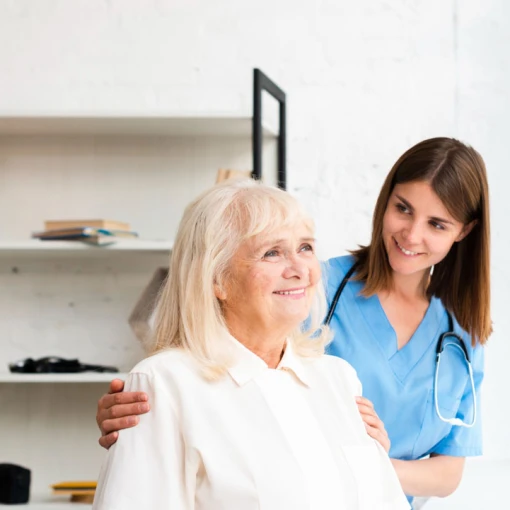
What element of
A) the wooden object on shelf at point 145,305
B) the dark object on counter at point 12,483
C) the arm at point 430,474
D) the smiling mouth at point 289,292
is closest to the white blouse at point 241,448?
the smiling mouth at point 289,292

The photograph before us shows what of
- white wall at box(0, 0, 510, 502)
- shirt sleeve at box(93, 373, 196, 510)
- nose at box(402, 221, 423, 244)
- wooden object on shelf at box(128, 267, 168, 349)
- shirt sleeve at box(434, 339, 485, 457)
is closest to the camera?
shirt sleeve at box(93, 373, 196, 510)

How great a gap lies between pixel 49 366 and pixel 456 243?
1.29 metres

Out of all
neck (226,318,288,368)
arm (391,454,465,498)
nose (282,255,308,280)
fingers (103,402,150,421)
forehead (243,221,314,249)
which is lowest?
arm (391,454,465,498)

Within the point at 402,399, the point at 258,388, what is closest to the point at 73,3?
the point at 402,399

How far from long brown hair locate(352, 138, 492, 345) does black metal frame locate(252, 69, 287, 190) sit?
0.55 meters

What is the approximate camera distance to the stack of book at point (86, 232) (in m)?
2.44

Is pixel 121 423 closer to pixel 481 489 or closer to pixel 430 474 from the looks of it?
pixel 430 474

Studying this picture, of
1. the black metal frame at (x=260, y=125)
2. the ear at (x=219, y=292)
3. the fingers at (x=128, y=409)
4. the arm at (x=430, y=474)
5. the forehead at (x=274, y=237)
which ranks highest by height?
the black metal frame at (x=260, y=125)

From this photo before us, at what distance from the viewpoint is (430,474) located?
5.93ft

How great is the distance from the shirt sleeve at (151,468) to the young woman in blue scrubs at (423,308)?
63 centimetres

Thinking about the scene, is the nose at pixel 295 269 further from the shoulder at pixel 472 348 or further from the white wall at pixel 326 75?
the white wall at pixel 326 75

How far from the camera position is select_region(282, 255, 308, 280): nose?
126 centimetres

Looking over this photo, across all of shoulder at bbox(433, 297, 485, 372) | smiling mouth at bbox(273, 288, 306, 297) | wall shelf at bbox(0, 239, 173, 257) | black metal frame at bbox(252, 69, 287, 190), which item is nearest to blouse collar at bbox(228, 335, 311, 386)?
smiling mouth at bbox(273, 288, 306, 297)

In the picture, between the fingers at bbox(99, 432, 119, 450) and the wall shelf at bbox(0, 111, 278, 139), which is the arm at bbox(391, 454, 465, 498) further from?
the wall shelf at bbox(0, 111, 278, 139)
